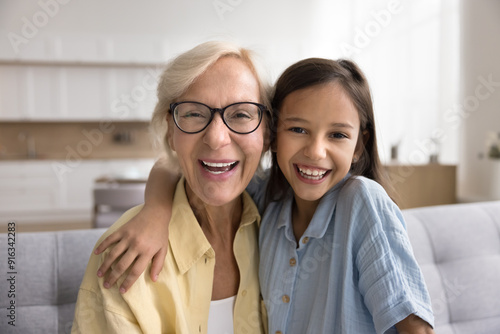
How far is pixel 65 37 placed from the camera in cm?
709

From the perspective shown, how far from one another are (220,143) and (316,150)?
0.26 meters

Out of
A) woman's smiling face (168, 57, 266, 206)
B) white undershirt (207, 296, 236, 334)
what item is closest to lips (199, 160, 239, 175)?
woman's smiling face (168, 57, 266, 206)

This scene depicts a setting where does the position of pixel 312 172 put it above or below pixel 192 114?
below

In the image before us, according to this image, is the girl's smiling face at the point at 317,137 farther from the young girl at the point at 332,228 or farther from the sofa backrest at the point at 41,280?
the sofa backrest at the point at 41,280

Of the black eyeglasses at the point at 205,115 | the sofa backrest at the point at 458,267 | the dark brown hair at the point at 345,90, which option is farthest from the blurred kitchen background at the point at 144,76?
the black eyeglasses at the point at 205,115

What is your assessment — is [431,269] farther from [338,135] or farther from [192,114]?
[192,114]

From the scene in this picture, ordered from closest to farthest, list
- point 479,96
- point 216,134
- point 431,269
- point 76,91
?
point 216,134 → point 431,269 → point 479,96 → point 76,91

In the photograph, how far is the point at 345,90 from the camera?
1218mm

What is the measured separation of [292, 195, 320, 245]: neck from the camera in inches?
50.6

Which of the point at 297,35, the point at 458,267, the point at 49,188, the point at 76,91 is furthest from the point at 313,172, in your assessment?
the point at 297,35

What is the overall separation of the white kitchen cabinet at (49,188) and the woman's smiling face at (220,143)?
18.7 ft

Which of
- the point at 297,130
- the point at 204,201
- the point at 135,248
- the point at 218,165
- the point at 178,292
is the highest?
the point at 297,130

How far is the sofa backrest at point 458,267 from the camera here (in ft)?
5.54

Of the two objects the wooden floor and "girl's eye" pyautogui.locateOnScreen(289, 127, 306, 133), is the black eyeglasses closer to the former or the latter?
"girl's eye" pyautogui.locateOnScreen(289, 127, 306, 133)
